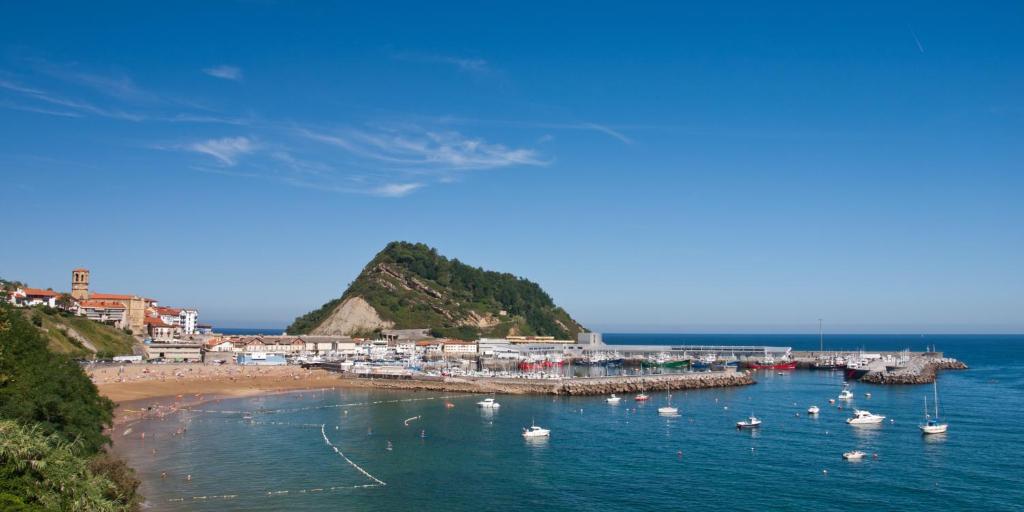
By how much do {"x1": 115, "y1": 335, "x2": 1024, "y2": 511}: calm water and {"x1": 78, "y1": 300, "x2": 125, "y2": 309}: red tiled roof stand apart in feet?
187

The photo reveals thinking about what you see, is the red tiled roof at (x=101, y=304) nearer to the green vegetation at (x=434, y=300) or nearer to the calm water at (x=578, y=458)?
the green vegetation at (x=434, y=300)

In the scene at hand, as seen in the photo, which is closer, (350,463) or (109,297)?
(350,463)

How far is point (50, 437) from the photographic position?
2716cm

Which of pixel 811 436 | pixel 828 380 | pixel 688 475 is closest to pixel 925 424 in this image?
pixel 811 436

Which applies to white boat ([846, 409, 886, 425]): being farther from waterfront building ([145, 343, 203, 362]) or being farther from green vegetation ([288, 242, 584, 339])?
green vegetation ([288, 242, 584, 339])

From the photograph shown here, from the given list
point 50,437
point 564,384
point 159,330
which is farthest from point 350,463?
point 159,330

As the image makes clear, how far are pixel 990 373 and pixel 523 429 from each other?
91.5m

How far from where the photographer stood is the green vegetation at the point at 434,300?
550 feet

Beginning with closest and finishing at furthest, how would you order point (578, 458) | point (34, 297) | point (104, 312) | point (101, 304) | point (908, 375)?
point (578, 458) → point (908, 375) → point (34, 297) → point (104, 312) → point (101, 304)

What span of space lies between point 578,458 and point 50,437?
2872 centimetres

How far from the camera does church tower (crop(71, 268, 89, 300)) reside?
4749 inches

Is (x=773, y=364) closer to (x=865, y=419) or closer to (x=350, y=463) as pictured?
(x=865, y=419)

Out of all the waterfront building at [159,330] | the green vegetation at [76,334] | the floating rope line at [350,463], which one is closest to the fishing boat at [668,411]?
the floating rope line at [350,463]

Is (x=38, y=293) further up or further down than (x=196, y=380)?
further up
